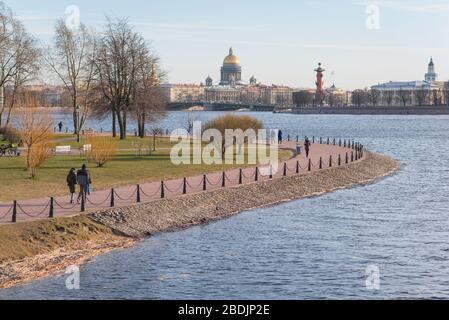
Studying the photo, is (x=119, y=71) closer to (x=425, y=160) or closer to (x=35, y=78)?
(x=35, y=78)

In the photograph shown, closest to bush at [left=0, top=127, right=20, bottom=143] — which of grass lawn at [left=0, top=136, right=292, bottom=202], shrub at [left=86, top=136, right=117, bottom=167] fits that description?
grass lawn at [left=0, top=136, right=292, bottom=202]

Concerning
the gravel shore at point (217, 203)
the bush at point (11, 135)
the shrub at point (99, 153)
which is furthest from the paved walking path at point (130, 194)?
the bush at point (11, 135)

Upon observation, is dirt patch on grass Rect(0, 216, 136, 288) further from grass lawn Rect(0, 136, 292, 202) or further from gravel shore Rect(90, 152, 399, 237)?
grass lawn Rect(0, 136, 292, 202)

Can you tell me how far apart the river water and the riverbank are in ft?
2.41

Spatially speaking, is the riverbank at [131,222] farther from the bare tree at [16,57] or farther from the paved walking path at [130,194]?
the bare tree at [16,57]

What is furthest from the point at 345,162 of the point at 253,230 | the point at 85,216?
the point at 85,216

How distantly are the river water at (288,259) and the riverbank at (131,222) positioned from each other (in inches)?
28.9

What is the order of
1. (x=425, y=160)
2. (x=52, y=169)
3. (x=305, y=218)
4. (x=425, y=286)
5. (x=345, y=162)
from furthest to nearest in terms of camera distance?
(x=425, y=160)
(x=345, y=162)
(x=52, y=169)
(x=305, y=218)
(x=425, y=286)

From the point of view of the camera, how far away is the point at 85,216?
96.1 feet

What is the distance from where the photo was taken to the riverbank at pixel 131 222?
2527cm

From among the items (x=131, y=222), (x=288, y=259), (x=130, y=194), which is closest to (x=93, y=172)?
(x=130, y=194)

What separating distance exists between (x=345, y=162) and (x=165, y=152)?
468 inches

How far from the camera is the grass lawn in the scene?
34.8m
